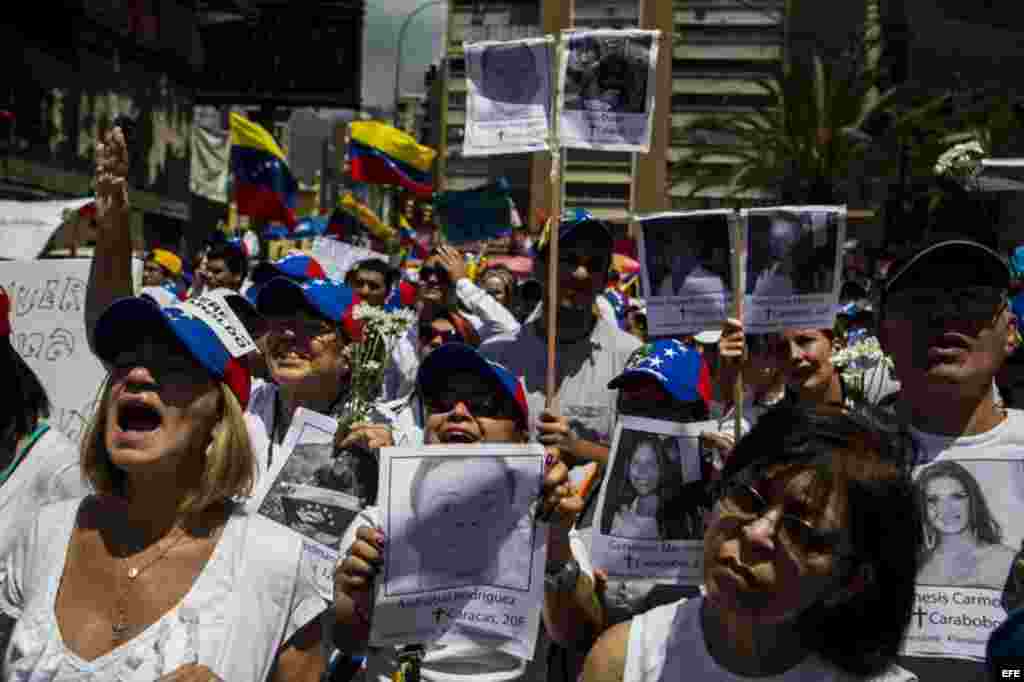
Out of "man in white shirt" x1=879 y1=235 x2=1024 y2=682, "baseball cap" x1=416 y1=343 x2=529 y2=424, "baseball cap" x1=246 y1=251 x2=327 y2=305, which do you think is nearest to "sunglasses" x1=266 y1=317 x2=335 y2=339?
"baseball cap" x1=246 y1=251 x2=327 y2=305

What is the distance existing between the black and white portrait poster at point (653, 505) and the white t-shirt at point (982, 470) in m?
0.63

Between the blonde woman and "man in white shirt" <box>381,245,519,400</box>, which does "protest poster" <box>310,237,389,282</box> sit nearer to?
"man in white shirt" <box>381,245,519,400</box>

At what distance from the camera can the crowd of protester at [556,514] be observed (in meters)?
2.56

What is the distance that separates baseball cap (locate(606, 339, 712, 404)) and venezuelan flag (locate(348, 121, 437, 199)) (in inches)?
390

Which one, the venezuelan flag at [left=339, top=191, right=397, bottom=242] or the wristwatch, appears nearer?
the wristwatch

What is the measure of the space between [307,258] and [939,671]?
373 cm

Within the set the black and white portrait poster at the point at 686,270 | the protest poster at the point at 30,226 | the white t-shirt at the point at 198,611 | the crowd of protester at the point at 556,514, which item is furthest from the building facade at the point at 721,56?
the white t-shirt at the point at 198,611

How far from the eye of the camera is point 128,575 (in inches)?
117

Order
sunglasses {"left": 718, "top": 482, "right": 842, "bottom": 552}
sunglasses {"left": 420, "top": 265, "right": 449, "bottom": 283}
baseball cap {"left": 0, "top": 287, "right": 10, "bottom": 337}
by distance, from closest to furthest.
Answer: sunglasses {"left": 718, "top": 482, "right": 842, "bottom": 552} < baseball cap {"left": 0, "top": 287, "right": 10, "bottom": 337} < sunglasses {"left": 420, "top": 265, "right": 449, "bottom": 283}

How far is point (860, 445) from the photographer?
2617 millimetres

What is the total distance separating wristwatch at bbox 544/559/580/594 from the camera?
11.3ft

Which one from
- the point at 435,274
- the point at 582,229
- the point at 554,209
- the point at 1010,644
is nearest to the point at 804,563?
the point at 1010,644

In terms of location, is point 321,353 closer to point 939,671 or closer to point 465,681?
→ point 465,681

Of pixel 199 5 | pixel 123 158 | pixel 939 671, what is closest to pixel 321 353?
pixel 123 158
